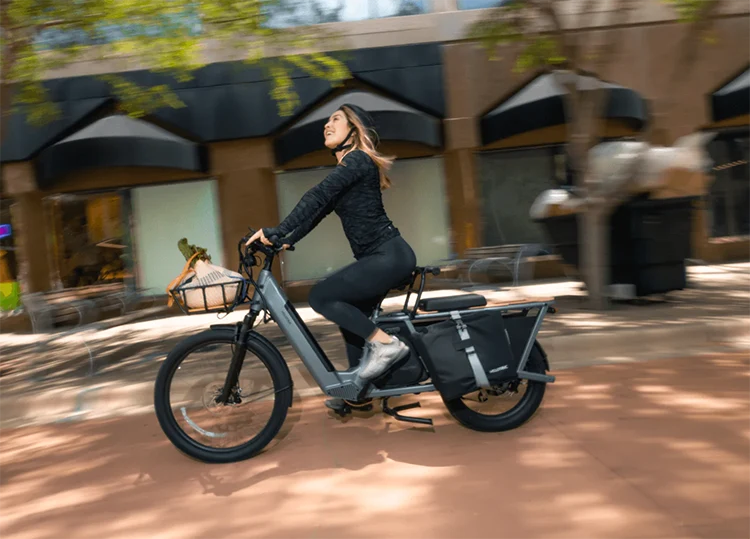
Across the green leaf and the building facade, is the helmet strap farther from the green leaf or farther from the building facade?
the building facade

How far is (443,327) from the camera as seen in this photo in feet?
12.6

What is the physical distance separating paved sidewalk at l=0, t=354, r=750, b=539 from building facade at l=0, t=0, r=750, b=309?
24.2 feet

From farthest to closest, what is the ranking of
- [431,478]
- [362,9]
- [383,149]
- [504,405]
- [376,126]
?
[362,9]
[383,149]
[376,126]
[504,405]
[431,478]

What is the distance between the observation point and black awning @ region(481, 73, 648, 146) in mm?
11375

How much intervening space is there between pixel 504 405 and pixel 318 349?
116cm

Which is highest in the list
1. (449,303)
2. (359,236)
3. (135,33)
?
(135,33)

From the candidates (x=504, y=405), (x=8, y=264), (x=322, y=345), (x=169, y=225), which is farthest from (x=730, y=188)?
(x=8, y=264)

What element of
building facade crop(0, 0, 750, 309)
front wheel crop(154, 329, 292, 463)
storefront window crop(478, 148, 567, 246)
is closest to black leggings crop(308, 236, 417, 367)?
front wheel crop(154, 329, 292, 463)

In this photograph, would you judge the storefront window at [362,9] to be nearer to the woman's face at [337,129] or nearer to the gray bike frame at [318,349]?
the woman's face at [337,129]

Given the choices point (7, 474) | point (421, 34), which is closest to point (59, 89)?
point (421, 34)

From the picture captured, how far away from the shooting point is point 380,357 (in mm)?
3695

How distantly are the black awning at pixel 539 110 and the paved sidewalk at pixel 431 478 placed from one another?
7.42 m

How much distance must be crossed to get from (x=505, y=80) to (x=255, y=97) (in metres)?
4.39

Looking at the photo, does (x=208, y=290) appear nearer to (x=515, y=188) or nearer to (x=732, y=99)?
(x=515, y=188)
